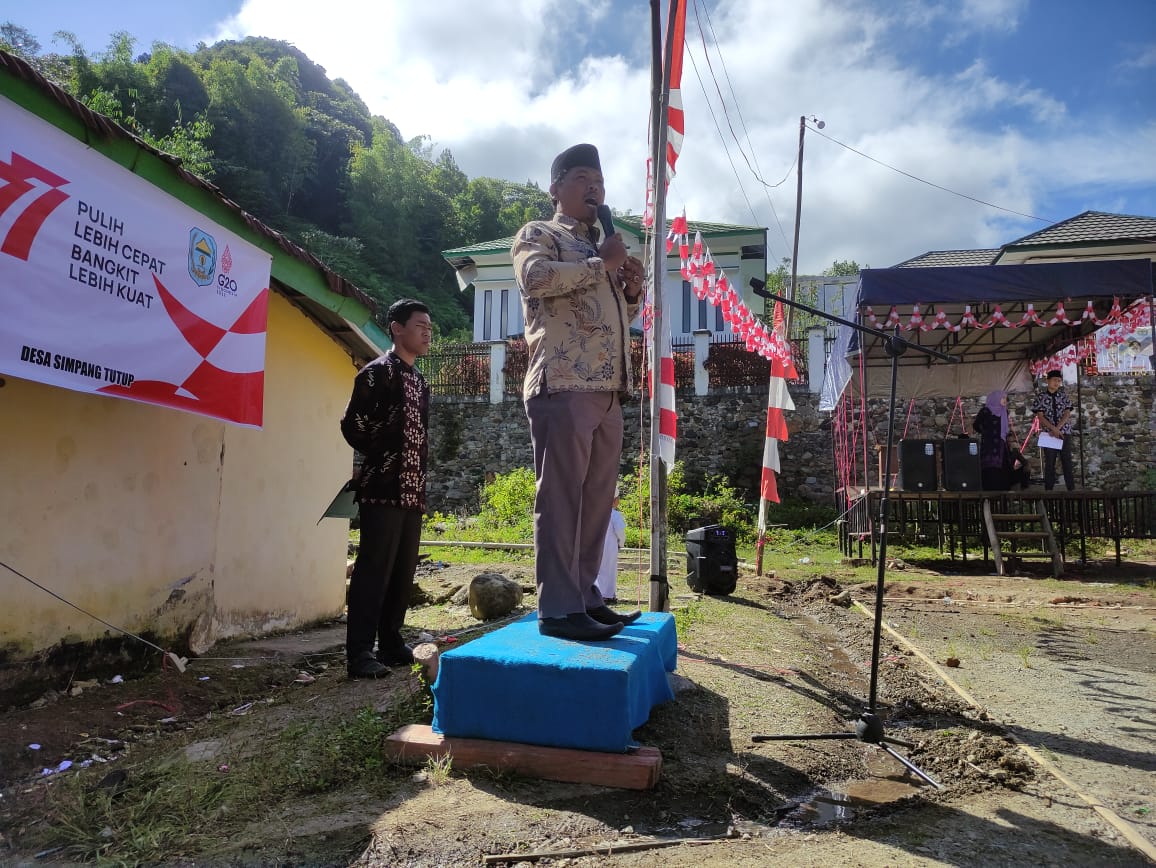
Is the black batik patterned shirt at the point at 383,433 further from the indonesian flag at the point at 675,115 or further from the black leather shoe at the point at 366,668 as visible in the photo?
the indonesian flag at the point at 675,115

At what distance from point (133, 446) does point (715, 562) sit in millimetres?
4826

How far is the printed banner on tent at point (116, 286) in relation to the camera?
102 inches

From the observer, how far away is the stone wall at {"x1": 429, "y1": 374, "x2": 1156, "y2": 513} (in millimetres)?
13922

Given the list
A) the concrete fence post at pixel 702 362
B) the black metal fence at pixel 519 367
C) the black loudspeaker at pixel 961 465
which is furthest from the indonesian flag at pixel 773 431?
the concrete fence post at pixel 702 362

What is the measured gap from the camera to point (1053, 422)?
943 cm

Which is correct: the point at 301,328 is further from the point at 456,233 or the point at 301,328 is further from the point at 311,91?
the point at 311,91

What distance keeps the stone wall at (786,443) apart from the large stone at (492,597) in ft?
27.4

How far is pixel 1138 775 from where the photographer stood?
7.52ft

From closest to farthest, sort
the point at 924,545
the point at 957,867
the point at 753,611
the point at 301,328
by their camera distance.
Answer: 1. the point at 957,867
2. the point at 301,328
3. the point at 753,611
4. the point at 924,545

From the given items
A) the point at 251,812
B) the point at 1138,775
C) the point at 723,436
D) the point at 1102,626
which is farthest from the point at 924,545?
the point at 251,812

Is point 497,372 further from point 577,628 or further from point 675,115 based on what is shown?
point 577,628

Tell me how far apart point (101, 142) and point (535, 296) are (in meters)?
Result: 2.01

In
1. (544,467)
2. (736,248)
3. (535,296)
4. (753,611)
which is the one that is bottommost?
(753,611)

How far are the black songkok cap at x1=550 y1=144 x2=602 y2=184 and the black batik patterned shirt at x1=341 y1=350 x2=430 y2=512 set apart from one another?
54.3 inches
